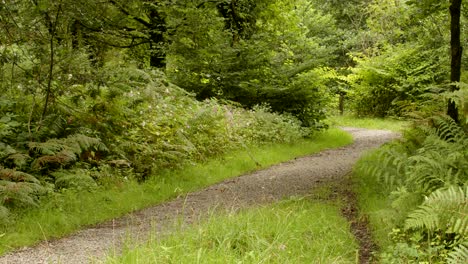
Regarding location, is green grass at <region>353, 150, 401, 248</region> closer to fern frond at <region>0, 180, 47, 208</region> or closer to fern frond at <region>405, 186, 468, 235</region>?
fern frond at <region>405, 186, 468, 235</region>

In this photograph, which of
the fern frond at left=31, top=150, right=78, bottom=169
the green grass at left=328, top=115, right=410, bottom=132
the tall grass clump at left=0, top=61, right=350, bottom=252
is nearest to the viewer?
the tall grass clump at left=0, top=61, right=350, bottom=252

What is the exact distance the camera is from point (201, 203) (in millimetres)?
7723

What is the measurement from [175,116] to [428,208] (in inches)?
273

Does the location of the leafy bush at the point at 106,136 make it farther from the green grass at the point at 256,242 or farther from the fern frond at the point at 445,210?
the fern frond at the point at 445,210

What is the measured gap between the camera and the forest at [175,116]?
5.62 metres

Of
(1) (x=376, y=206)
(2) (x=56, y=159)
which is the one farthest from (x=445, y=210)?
(2) (x=56, y=159)

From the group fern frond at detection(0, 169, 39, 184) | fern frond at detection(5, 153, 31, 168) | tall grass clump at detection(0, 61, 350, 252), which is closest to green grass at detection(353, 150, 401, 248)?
tall grass clump at detection(0, 61, 350, 252)

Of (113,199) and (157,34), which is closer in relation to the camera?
(113,199)

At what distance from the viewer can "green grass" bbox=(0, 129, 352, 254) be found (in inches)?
235

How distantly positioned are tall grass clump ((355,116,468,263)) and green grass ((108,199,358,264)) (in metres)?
0.51

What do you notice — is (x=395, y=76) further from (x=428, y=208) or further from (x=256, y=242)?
(x=256, y=242)

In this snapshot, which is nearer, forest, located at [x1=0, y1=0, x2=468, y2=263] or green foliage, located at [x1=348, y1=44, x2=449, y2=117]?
forest, located at [x1=0, y1=0, x2=468, y2=263]

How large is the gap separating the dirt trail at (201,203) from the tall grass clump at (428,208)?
180 centimetres

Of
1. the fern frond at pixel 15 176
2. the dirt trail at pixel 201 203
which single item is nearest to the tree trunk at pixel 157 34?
the dirt trail at pixel 201 203
